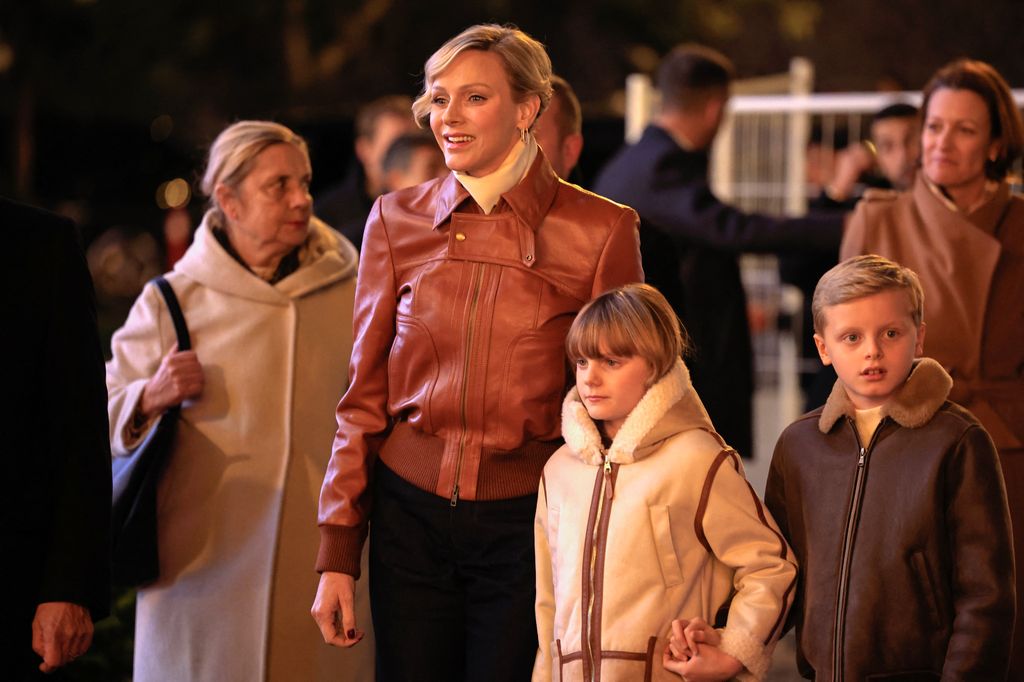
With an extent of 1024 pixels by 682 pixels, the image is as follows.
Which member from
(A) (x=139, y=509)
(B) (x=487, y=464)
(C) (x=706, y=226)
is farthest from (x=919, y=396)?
(C) (x=706, y=226)

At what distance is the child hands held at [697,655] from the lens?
3301mm

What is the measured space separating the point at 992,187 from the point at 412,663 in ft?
7.36

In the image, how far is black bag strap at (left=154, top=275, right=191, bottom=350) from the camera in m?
4.57

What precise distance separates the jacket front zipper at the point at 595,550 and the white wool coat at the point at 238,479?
1228mm

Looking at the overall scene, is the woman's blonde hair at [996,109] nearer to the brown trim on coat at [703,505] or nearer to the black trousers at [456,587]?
the brown trim on coat at [703,505]

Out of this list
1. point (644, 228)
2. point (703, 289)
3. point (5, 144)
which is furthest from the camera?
point (5, 144)

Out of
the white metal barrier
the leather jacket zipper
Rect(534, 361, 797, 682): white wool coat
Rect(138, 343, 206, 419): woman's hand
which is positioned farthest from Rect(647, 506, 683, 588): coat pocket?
the white metal barrier

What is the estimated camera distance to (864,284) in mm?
3453

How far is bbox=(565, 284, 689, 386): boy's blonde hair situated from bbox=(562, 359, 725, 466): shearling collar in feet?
0.19

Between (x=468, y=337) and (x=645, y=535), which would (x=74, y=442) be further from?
(x=645, y=535)

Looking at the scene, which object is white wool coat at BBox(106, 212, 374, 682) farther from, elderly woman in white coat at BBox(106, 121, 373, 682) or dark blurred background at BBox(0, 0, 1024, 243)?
dark blurred background at BBox(0, 0, 1024, 243)

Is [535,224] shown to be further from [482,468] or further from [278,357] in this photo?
[278,357]

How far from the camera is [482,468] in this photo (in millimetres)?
3498

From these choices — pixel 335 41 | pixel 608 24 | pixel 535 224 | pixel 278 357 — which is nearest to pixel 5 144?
pixel 335 41
